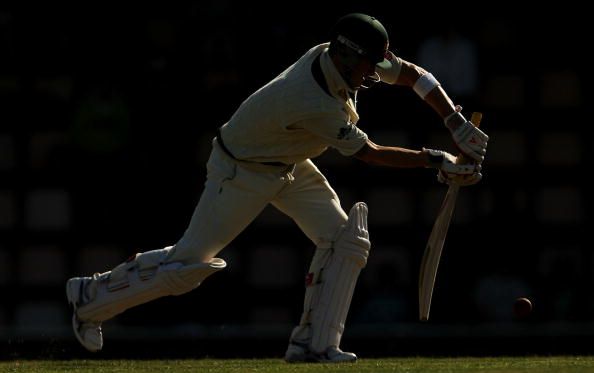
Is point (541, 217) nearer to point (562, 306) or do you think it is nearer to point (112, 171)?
point (562, 306)

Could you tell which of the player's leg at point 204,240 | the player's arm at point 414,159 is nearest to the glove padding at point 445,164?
the player's arm at point 414,159

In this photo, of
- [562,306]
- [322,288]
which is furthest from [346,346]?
[322,288]

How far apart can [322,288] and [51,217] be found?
3835 millimetres

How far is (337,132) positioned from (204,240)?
0.70 m

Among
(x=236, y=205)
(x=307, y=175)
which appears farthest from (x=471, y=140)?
(x=236, y=205)

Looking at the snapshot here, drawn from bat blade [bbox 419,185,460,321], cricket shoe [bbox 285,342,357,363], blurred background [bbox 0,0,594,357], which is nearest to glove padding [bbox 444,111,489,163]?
bat blade [bbox 419,185,460,321]

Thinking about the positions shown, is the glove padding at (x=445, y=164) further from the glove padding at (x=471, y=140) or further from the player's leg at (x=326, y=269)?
the player's leg at (x=326, y=269)

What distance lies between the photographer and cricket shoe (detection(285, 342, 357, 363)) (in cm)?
684

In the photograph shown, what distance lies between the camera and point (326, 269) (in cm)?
692

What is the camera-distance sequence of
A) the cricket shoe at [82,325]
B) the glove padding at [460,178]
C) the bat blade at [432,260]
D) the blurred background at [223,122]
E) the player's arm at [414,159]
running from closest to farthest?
the player's arm at [414,159]
the glove padding at [460,178]
the cricket shoe at [82,325]
the bat blade at [432,260]
the blurred background at [223,122]

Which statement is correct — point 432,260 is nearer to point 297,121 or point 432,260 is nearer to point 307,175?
point 307,175

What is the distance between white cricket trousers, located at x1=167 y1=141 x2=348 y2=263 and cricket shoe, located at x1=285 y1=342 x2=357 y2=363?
1.36ft

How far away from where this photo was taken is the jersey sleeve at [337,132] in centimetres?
666

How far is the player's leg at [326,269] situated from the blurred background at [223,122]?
10.3ft
